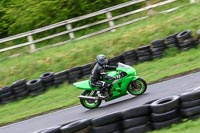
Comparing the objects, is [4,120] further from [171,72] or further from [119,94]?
[171,72]

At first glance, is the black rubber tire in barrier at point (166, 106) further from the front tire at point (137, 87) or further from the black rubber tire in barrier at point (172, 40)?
the black rubber tire in barrier at point (172, 40)

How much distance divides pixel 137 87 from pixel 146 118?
4.63m

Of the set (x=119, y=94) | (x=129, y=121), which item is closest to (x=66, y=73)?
(x=119, y=94)

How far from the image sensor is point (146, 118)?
34.4 ft

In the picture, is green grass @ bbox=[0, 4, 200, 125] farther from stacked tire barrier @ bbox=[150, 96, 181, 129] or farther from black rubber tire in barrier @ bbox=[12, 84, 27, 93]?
stacked tire barrier @ bbox=[150, 96, 181, 129]

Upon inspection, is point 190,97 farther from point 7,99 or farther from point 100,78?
point 7,99

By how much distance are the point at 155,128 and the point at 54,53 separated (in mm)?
13771

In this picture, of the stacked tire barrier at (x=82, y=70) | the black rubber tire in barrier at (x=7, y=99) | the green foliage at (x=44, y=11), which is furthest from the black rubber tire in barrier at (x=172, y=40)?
the green foliage at (x=44, y=11)

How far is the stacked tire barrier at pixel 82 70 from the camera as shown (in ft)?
63.7

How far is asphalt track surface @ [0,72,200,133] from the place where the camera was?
14.0 metres

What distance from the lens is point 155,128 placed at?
1041 cm

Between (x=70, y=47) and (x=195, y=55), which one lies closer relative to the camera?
A: (x=195, y=55)

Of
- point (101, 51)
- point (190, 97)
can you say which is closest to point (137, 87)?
point (190, 97)

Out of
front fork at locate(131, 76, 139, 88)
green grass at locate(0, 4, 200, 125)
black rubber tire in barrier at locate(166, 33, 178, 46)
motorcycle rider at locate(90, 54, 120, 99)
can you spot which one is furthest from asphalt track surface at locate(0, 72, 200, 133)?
black rubber tire in barrier at locate(166, 33, 178, 46)
